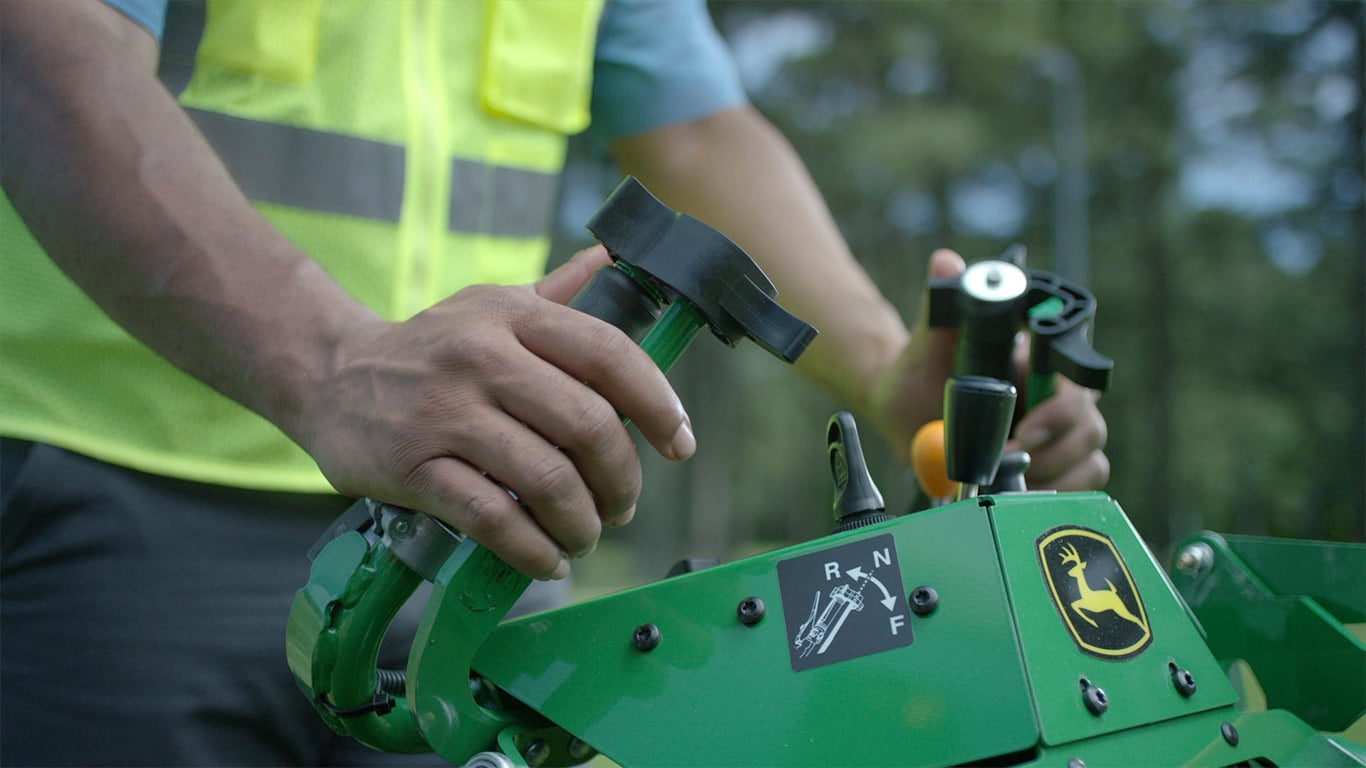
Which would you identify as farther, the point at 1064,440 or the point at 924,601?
the point at 1064,440

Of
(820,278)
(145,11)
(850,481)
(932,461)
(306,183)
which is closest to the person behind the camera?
(850,481)

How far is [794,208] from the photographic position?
1.97 m

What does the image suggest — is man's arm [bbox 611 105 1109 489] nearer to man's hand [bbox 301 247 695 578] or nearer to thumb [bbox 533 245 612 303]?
thumb [bbox 533 245 612 303]

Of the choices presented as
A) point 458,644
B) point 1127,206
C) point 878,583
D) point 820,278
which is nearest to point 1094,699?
point 878,583

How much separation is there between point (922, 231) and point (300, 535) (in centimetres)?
1863

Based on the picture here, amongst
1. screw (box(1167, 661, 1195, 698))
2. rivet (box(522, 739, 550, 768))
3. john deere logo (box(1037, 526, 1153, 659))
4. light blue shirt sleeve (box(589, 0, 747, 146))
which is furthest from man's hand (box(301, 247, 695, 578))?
light blue shirt sleeve (box(589, 0, 747, 146))

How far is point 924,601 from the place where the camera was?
95cm

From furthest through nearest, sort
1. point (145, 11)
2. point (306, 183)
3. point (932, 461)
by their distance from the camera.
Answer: point (306, 183) → point (932, 461) → point (145, 11)

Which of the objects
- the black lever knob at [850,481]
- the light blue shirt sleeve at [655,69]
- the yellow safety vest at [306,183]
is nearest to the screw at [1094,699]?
the black lever knob at [850,481]

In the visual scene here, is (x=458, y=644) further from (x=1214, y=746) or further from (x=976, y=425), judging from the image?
(x=1214, y=746)

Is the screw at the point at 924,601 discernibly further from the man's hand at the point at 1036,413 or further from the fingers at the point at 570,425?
the man's hand at the point at 1036,413

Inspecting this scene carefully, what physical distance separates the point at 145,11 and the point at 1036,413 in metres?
1.16

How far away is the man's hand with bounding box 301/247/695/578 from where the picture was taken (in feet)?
3.02

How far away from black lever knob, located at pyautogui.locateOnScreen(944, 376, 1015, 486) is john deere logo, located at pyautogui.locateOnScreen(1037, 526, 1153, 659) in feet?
0.42
